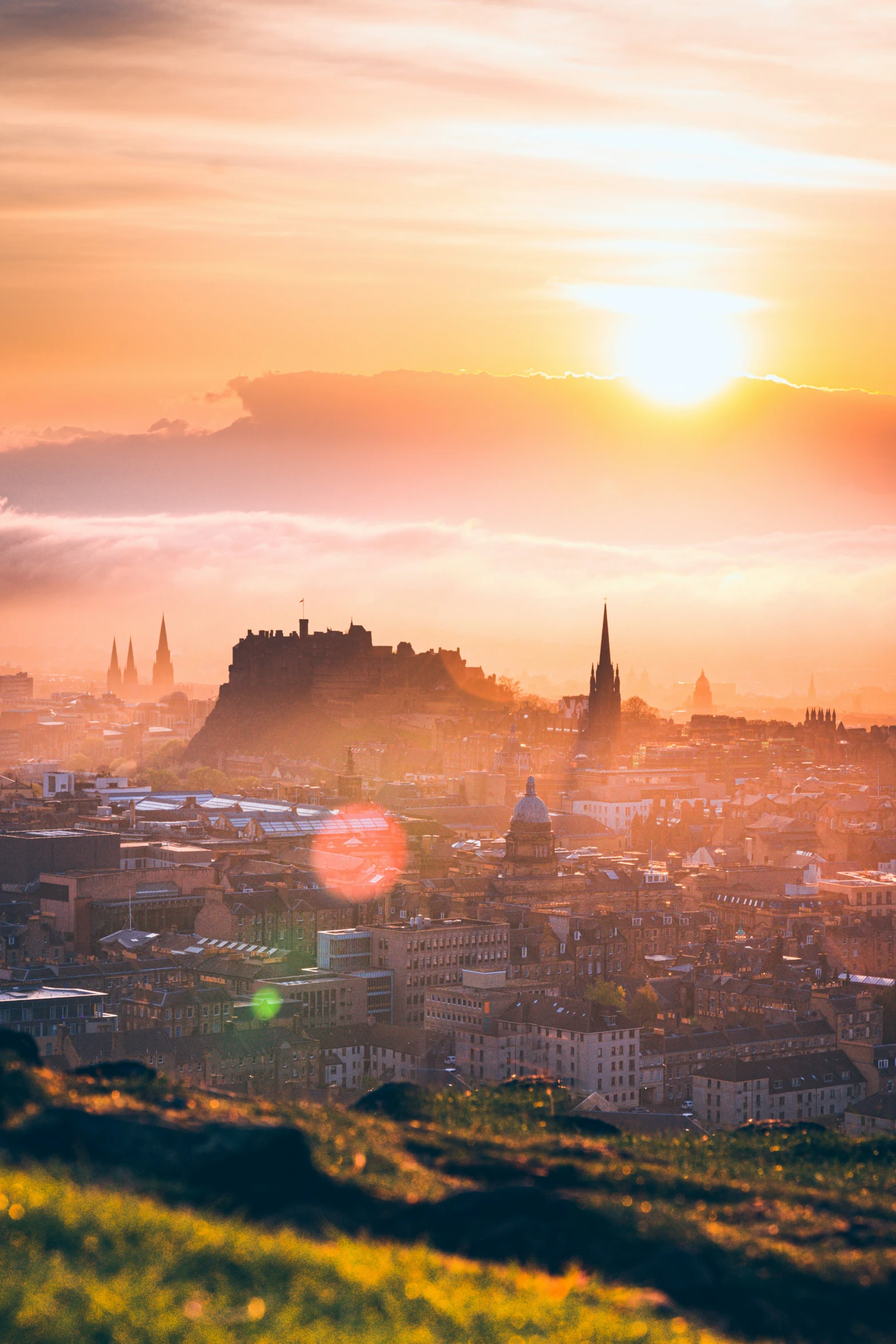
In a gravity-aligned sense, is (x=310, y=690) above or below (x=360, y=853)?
above

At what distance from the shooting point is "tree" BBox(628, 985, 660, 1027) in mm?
45719

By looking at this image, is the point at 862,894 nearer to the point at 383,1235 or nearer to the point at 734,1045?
the point at 734,1045

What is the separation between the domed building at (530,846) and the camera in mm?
66781

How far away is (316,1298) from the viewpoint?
10.9m

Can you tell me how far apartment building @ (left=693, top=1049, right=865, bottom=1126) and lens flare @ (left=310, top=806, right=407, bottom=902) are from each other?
19334 millimetres

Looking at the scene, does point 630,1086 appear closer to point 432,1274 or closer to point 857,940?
point 857,940

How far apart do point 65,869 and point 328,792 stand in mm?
35155

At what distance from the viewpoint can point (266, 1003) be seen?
4288 centimetres

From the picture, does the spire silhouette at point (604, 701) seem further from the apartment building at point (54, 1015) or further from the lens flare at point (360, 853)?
the apartment building at point (54, 1015)

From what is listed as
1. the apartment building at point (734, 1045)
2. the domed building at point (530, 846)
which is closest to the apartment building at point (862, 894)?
the domed building at point (530, 846)

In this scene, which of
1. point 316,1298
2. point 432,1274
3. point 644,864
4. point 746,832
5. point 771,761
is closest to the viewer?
point 316,1298

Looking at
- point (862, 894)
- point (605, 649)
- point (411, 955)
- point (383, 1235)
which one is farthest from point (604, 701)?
point (383, 1235)

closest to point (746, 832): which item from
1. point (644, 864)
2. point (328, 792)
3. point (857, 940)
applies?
point (644, 864)

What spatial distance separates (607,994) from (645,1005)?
112 cm
